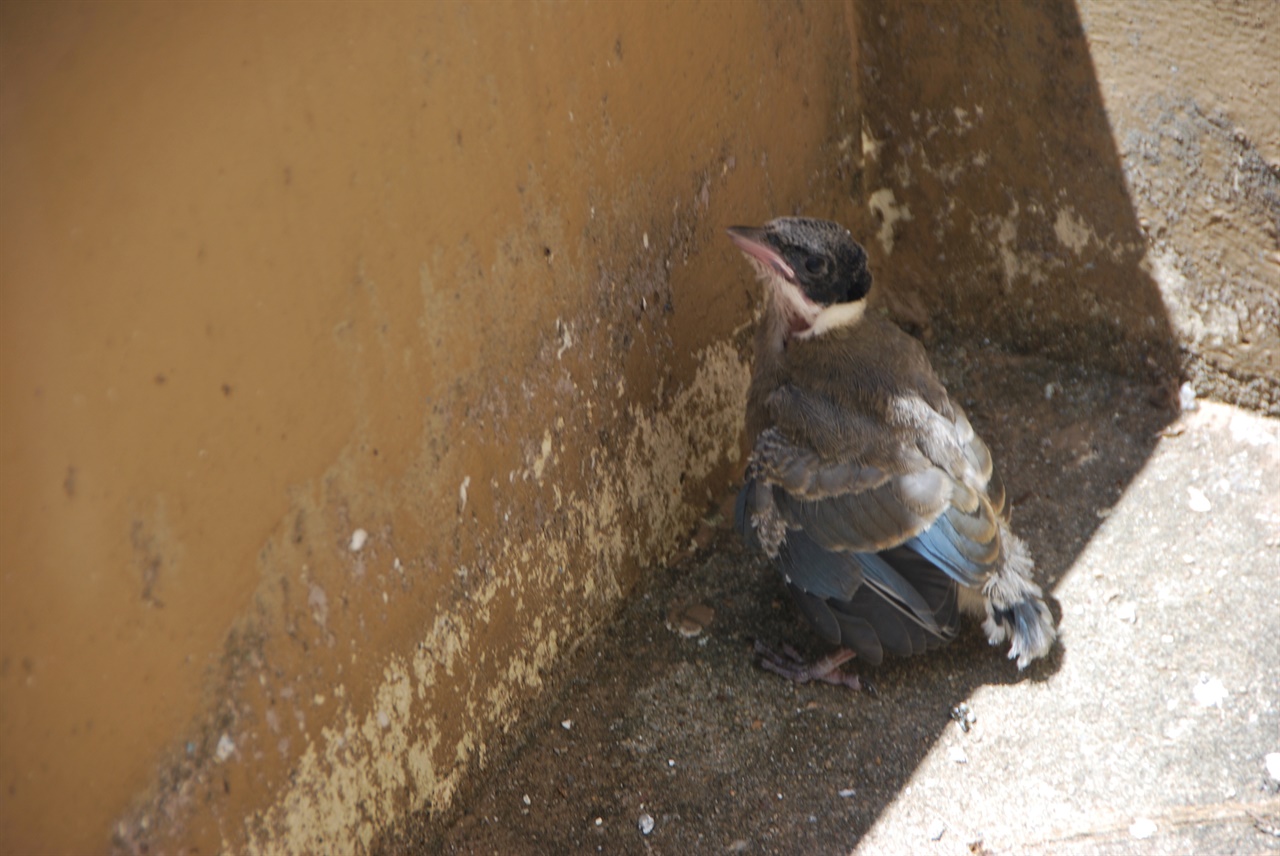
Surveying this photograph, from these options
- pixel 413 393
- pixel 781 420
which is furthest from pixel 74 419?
pixel 781 420

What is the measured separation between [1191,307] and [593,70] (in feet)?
7.30

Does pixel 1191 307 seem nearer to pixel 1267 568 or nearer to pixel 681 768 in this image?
pixel 1267 568

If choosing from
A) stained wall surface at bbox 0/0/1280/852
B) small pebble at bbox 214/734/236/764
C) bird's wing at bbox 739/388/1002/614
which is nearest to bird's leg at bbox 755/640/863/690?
bird's wing at bbox 739/388/1002/614

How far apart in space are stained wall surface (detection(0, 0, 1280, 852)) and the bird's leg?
503mm

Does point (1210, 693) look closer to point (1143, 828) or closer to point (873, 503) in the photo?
point (1143, 828)

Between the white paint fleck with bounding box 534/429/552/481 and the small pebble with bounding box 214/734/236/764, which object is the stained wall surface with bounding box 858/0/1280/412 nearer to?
the white paint fleck with bounding box 534/429/552/481

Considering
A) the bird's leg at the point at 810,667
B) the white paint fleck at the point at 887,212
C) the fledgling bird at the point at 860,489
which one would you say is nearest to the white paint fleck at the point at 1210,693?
the fledgling bird at the point at 860,489

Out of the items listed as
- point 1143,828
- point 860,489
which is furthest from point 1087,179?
point 1143,828

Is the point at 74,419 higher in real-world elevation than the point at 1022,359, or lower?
higher

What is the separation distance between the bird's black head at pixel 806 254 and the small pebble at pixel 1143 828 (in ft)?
5.29

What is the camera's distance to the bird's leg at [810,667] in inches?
148

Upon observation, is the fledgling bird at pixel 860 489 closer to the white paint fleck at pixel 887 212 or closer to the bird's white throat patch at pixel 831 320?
the bird's white throat patch at pixel 831 320

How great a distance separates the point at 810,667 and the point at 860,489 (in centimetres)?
59

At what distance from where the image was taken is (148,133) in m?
2.18
